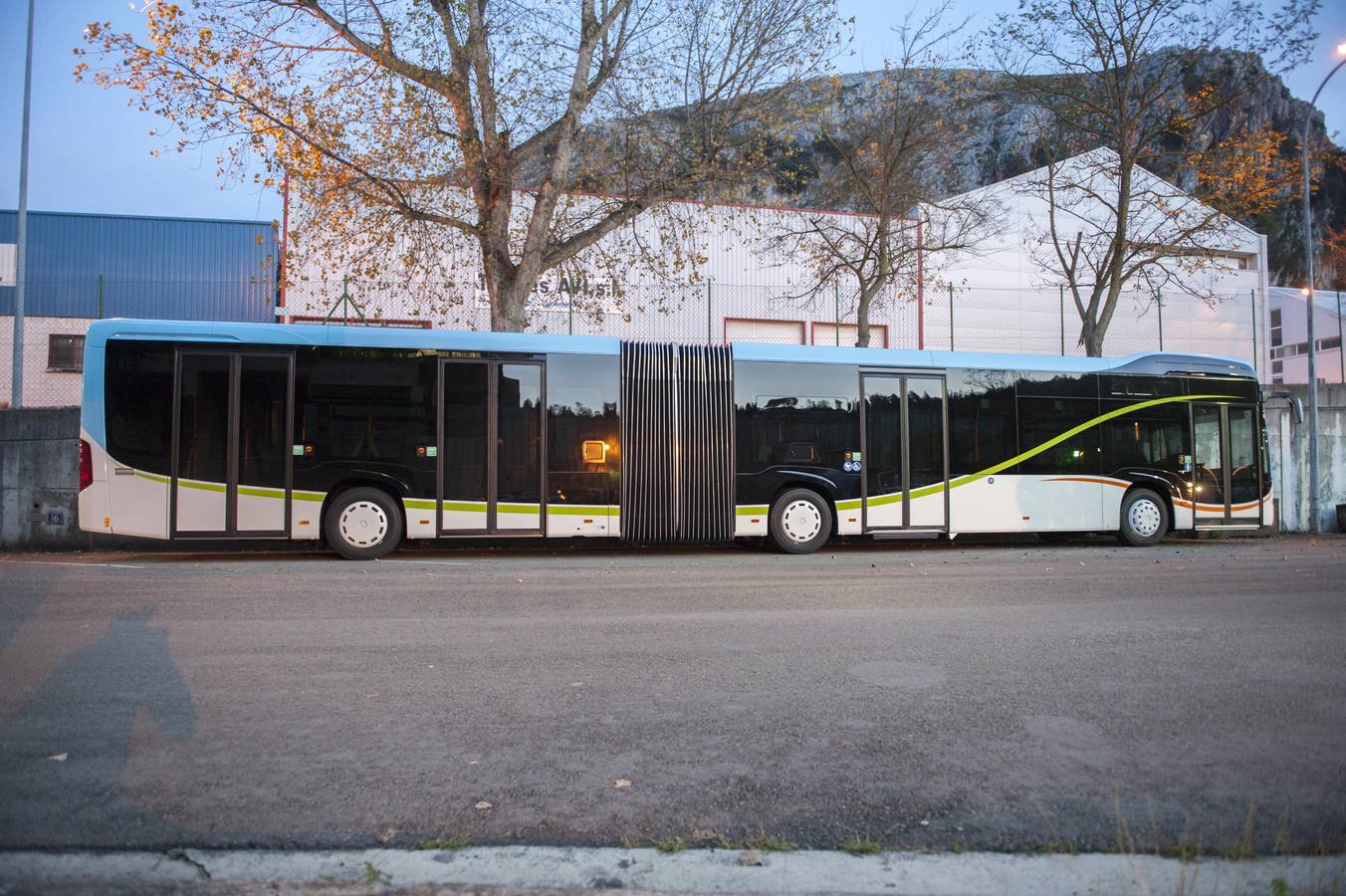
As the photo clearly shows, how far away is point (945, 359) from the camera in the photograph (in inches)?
558

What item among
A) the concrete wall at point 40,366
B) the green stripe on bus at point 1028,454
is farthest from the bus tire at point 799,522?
the concrete wall at point 40,366

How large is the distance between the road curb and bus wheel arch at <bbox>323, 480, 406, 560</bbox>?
931 cm

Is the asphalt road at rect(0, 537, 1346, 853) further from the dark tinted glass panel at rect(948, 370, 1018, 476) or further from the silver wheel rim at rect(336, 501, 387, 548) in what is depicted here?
the dark tinted glass panel at rect(948, 370, 1018, 476)

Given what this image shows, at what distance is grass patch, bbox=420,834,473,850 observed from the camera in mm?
3016

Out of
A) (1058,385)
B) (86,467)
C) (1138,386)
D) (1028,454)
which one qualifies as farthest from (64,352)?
(1138,386)

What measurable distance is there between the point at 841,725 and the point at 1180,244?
1993 cm

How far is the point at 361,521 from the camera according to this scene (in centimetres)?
1215

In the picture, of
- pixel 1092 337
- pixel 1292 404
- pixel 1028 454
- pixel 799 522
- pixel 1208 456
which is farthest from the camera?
pixel 1092 337

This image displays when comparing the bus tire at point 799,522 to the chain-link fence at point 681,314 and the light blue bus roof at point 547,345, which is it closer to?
the light blue bus roof at point 547,345

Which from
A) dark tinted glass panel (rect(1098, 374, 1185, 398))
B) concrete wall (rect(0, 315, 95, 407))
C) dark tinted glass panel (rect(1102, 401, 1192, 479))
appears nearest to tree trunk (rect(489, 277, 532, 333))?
concrete wall (rect(0, 315, 95, 407))

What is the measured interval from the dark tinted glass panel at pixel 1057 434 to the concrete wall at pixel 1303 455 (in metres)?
6.36

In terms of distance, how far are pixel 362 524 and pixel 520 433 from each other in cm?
246

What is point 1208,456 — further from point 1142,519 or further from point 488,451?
point 488,451

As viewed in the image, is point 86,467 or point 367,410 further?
point 367,410
